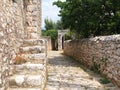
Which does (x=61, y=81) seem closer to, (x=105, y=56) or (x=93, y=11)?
(x=105, y=56)

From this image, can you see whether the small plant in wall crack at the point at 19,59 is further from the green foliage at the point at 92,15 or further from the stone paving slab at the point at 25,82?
the green foliage at the point at 92,15

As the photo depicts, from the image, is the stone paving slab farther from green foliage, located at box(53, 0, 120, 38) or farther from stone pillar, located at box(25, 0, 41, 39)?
green foliage, located at box(53, 0, 120, 38)

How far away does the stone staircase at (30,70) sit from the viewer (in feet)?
17.2

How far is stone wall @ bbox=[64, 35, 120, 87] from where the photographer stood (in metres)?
6.75

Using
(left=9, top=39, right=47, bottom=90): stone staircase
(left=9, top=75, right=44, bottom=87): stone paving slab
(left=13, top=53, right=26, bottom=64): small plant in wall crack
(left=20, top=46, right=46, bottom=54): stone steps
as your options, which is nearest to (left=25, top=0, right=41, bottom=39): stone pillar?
(left=9, top=39, right=47, bottom=90): stone staircase

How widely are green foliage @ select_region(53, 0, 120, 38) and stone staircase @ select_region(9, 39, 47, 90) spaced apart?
157 inches

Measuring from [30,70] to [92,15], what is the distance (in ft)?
19.6

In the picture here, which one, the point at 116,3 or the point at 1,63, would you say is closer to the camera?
the point at 1,63

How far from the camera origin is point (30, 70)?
233 inches

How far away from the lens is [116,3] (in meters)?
10.7

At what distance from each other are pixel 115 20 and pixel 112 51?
148 inches

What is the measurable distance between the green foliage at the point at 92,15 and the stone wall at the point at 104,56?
3.08ft

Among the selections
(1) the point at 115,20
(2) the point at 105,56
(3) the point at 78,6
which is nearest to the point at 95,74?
(2) the point at 105,56

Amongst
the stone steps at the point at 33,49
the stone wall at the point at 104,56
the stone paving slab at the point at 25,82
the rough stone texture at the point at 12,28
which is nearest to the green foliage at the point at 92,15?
the stone wall at the point at 104,56
